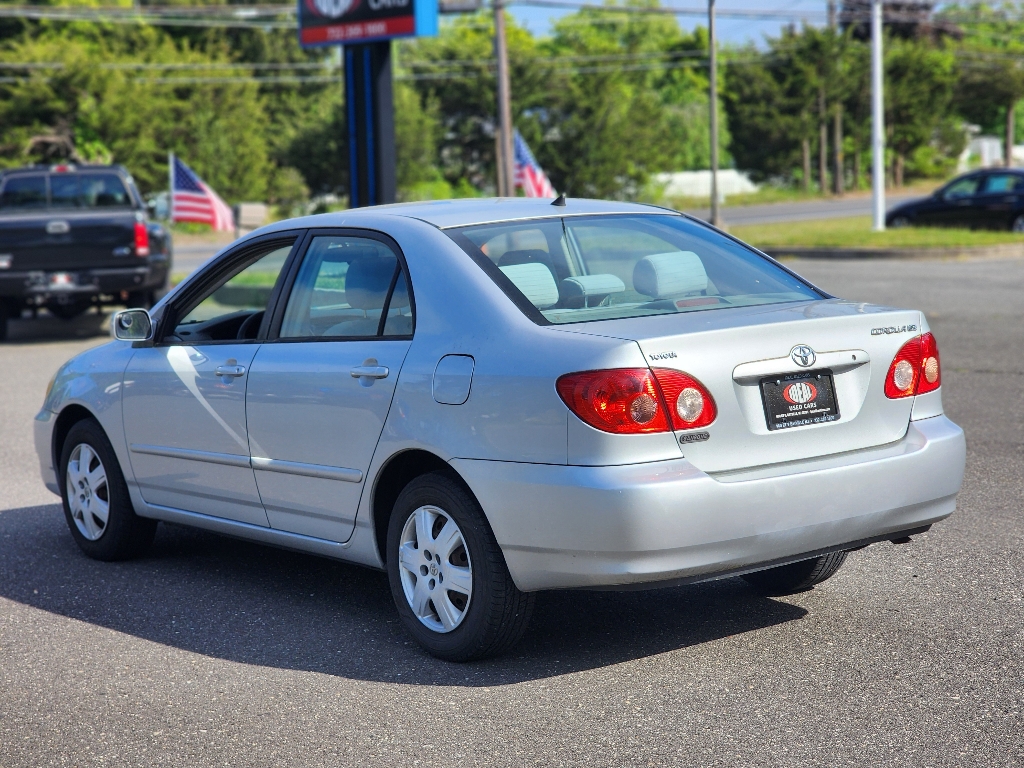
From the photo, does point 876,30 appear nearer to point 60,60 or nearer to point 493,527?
point 493,527

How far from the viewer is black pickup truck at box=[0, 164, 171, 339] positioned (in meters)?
16.0

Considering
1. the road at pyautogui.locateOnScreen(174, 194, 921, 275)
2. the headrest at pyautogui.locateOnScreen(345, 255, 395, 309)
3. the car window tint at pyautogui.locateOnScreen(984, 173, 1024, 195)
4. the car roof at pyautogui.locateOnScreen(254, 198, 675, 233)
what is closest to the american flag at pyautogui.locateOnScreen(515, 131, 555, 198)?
the road at pyautogui.locateOnScreen(174, 194, 921, 275)

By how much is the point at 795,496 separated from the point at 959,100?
73.5 metres

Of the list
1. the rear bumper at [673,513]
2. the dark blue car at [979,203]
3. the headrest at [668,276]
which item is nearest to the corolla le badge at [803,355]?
the rear bumper at [673,513]

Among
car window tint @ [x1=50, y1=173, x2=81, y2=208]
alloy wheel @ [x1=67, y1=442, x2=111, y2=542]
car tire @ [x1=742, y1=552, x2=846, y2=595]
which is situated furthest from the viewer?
car window tint @ [x1=50, y1=173, x2=81, y2=208]

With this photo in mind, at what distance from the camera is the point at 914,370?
4.64 meters

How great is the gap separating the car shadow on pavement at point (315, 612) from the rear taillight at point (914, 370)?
1.01 meters

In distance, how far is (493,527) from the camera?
171 inches

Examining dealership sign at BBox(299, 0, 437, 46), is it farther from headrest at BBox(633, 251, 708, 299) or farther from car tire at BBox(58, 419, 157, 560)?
headrest at BBox(633, 251, 708, 299)

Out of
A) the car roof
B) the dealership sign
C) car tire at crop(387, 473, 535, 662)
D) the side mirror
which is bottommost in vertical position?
car tire at crop(387, 473, 535, 662)

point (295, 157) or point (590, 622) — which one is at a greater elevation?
point (295, 157)

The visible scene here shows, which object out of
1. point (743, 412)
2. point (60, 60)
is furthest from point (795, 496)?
point (60, 60)

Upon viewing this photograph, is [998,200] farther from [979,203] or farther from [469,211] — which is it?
[469,211]

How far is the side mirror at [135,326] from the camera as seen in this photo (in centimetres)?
600
